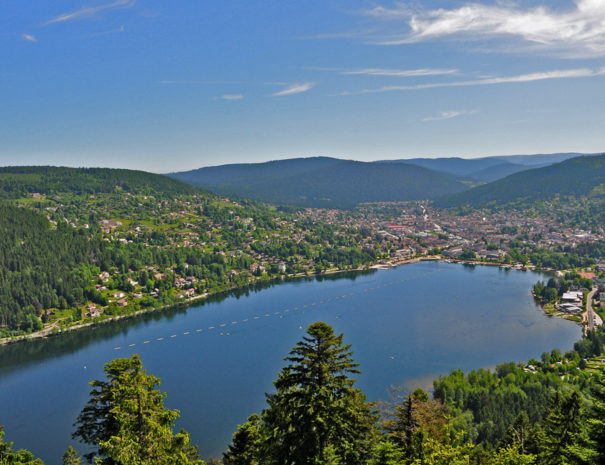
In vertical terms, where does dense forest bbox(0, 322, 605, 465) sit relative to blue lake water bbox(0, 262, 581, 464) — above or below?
above

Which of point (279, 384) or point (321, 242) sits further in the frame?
point (321, 242)

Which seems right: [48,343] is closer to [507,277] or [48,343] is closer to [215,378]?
[215,378]

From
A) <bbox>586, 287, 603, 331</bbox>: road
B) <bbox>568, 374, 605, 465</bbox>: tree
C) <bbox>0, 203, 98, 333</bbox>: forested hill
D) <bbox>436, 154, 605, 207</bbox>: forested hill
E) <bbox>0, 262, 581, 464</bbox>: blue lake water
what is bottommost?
<bbox>0, 262, 581, 464</bbox>: blue lake water

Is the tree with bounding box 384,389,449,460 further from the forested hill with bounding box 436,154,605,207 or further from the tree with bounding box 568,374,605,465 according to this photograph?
the forested hill with bounding box 436,154,605,207

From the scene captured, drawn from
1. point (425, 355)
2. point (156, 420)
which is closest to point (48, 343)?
point (425, 355)

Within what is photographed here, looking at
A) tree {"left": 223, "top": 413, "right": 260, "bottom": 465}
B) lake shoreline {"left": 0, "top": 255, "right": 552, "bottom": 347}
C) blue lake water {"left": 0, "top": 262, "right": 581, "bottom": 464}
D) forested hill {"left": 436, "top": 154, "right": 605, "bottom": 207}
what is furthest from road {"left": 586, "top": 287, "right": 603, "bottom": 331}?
forested hill {"left": 436, "top": 154, "right": 605, "bottom": 207}

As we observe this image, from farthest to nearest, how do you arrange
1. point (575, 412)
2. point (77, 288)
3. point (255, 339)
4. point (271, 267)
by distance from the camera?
point (271, 267) < point (77, 288) < point (255, 339) < point (575, 412)

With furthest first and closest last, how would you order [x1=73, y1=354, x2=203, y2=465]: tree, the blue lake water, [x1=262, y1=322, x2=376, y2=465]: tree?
the blue lake water < [x1=73, y1=354, x2=203, y2=465]: tree < [x1=262, y1=322, x2=376, y2=465]: tree
